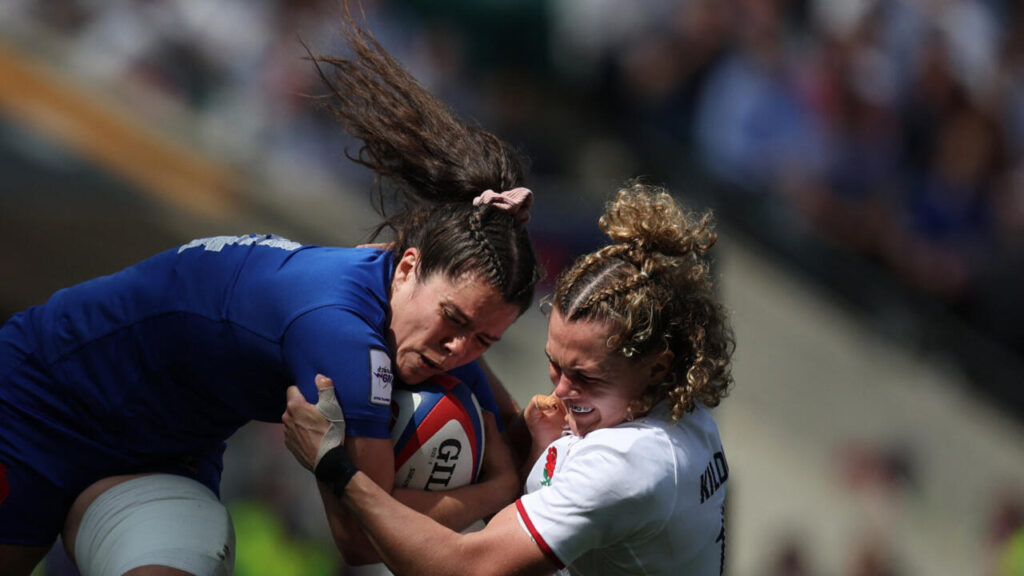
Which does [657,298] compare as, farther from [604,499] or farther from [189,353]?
[189,353]

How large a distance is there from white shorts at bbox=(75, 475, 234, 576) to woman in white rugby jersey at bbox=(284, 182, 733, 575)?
481mm

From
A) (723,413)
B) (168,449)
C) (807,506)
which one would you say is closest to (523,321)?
(723,413)

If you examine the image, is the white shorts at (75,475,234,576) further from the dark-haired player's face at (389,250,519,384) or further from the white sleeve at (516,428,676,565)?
the white sleeve at (516,428,676,565)

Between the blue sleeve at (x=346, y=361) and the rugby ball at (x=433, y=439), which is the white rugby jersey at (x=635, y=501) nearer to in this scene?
the rugby ball at (x=433, y=439)

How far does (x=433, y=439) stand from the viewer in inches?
131

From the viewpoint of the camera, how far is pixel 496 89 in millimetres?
9078

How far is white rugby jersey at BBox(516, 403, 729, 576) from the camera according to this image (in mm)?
2992

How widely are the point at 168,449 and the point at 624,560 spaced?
1319 mm

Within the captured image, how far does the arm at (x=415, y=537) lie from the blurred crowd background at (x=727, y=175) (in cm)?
478

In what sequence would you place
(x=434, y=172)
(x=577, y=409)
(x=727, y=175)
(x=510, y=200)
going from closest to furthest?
(x=577, y=409), (x=510, y=200), (x=434, y=172), (x=727, y=175)

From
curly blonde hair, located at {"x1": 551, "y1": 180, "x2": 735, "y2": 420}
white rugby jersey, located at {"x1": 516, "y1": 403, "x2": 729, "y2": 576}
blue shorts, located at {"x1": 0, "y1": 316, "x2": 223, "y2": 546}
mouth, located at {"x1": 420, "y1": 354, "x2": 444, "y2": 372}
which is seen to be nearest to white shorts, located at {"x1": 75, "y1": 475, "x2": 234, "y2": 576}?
blue shorts, located at {"x1": 0, "y1": 316, "x2": 223, "y2": 546}

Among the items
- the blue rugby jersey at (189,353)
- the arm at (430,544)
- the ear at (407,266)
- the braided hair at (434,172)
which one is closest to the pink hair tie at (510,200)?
the braided hair at (434,172)

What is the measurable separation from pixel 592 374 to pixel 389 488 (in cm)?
60

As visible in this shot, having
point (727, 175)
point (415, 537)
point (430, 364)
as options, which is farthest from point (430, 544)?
point (727, 175)
